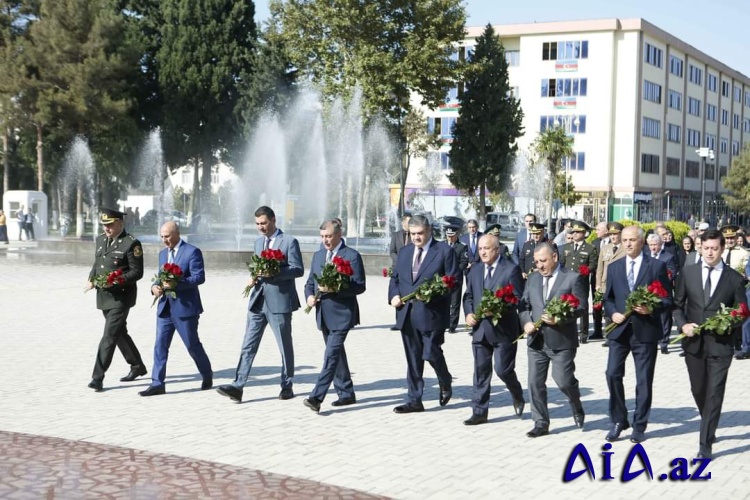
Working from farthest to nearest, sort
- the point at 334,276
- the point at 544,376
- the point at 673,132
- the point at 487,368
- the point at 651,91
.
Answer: the point at 673,132 < the point at 651,91 < the point at 334,276 < the point at 487,368 < the point at 544,376

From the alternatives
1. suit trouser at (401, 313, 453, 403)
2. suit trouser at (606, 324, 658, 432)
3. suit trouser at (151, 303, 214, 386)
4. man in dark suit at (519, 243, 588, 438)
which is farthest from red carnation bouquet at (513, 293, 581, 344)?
suit trouser at (151, 303, 214, 386)

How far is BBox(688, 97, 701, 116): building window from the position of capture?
89613mm

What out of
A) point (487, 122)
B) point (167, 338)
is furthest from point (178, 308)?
point (487, 122)

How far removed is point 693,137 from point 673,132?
22.3 feet

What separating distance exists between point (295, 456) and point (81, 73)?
145 ft

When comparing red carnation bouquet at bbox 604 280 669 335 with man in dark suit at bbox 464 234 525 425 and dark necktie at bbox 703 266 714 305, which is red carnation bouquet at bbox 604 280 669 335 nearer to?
dark necktie at bbox 703 266 714 305

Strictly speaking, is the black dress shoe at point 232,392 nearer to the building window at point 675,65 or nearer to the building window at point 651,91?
the building window at point 651,91

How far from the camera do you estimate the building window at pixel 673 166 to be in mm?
85250

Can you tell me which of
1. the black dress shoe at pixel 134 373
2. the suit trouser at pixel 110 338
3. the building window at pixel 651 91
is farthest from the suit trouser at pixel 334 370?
the building window at pixel 651 91

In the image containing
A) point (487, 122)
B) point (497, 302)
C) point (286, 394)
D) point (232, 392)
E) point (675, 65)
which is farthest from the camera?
point (675, 65)

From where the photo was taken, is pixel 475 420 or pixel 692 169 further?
pixel 692 169

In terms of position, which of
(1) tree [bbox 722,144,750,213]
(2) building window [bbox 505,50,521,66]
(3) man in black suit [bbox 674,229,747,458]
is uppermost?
(2) building window [bbox 505,50,521,66]

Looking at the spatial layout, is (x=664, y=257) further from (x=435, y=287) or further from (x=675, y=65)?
(x=675, y=65)

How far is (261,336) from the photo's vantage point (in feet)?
31.5
